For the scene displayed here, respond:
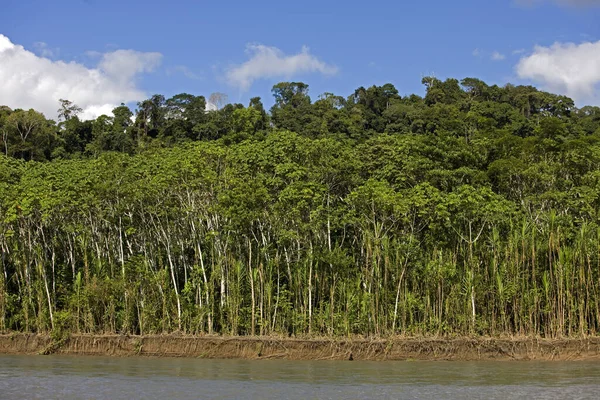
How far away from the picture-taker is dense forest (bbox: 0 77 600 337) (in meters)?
26.8

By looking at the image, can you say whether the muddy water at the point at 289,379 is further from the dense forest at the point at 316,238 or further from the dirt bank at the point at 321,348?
the dense forest at the point at 316,238

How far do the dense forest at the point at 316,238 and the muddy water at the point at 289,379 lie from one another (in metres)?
2.87

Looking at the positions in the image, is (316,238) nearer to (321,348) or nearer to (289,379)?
(321,348)

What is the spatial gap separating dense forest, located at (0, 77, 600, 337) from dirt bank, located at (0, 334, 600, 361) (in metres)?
0.86

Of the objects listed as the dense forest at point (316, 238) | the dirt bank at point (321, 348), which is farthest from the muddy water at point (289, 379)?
the dense forest at point (316, 238)

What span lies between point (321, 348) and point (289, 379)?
589 centimetres

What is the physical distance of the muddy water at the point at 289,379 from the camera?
1733cm

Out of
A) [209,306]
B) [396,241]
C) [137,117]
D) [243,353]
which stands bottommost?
[243,353]

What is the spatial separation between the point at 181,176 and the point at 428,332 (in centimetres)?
1141

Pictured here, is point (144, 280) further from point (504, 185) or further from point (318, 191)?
point (504, 185)

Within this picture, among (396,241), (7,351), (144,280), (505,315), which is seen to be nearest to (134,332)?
(144,280)

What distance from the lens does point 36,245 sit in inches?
1191

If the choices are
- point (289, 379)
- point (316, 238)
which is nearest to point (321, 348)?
point (316, 238)

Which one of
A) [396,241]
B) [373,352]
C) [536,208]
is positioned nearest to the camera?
[373,352]
